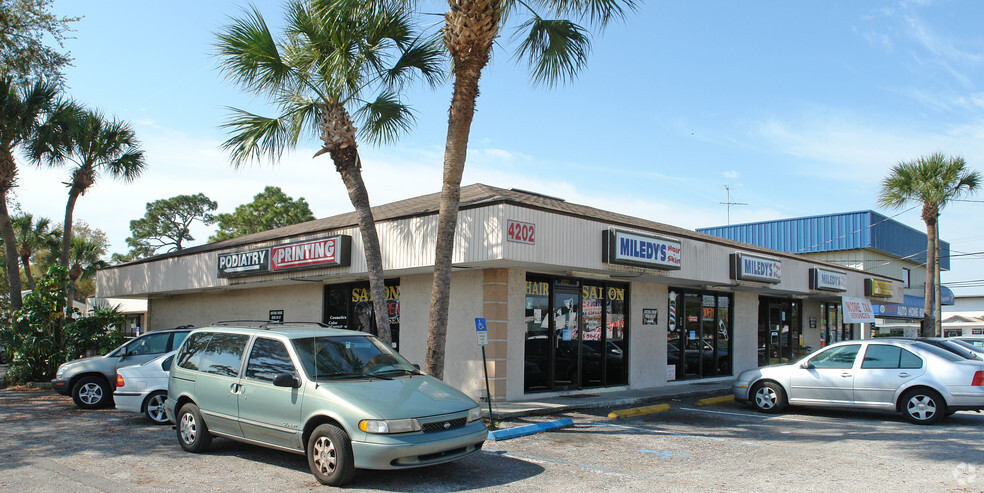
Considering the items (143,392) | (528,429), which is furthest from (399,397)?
(143,392)

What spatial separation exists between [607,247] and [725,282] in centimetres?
481

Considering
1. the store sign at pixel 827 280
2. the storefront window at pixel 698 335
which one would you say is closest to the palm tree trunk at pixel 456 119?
the storefront window at pixel 698 335

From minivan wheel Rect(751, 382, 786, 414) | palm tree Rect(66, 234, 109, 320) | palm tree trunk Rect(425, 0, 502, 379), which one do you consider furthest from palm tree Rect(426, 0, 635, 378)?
palm tree Rect(66, 234, 109, 320)

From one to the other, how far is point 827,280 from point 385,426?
17.4m

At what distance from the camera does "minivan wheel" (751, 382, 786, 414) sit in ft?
41.9

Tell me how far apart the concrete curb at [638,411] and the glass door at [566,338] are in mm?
1918

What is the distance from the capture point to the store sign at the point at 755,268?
1659 cm

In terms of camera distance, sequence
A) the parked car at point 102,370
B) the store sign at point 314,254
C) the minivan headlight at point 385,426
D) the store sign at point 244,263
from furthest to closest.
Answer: the store sign at point 244,263, the store sign at point 314,254, the parked car at point 102,370, the minivan headlight at point 385,426

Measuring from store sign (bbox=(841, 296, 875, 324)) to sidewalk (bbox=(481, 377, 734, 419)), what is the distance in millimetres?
4834

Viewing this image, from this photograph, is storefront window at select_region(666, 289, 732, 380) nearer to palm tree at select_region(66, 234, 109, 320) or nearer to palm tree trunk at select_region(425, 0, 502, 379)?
palm tree trunk at select_region(425, 0, 502, 379)

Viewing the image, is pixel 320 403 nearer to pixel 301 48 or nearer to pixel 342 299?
pixel 301 48

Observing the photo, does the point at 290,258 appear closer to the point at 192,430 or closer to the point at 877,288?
the point at 192,430

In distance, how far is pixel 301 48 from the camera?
12.1 meters

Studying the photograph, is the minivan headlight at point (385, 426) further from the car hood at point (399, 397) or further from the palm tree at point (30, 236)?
the palm tree at point (30, 236)
